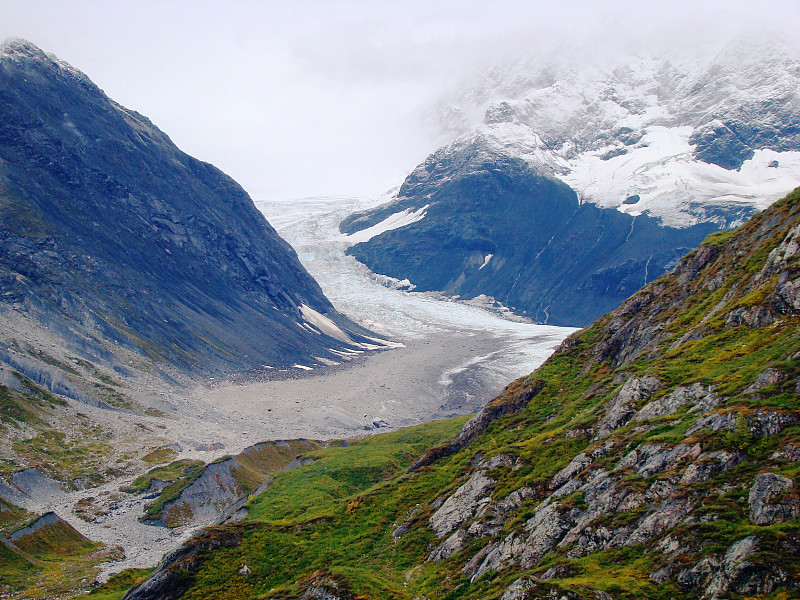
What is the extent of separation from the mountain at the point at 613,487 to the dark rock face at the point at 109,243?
10025cm

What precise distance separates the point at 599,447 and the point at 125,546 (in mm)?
51472

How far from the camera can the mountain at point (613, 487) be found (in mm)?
17031

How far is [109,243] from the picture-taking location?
15375 cm

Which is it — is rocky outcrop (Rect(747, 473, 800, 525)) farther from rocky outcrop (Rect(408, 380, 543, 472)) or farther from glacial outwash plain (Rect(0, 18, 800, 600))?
rocky outcrop (Rect(408, 380, 543, 472))

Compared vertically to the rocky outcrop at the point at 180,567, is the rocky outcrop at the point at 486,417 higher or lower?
higher

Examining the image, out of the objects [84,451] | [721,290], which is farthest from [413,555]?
[84,451]

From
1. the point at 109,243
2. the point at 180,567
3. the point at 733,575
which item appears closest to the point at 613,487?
the point at 733,575

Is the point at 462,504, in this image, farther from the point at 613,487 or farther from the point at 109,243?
the point at 109,243

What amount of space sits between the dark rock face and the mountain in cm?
10025

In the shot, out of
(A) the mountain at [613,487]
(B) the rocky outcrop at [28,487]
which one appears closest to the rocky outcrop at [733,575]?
(A) the mountain at [613,487]

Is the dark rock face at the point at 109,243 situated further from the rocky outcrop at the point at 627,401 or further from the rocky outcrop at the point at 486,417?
the rocky outcrop at the point at 627,401

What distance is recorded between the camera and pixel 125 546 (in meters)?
57.8

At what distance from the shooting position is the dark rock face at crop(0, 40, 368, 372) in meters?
128

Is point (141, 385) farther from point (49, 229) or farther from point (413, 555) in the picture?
point (413, 555)
